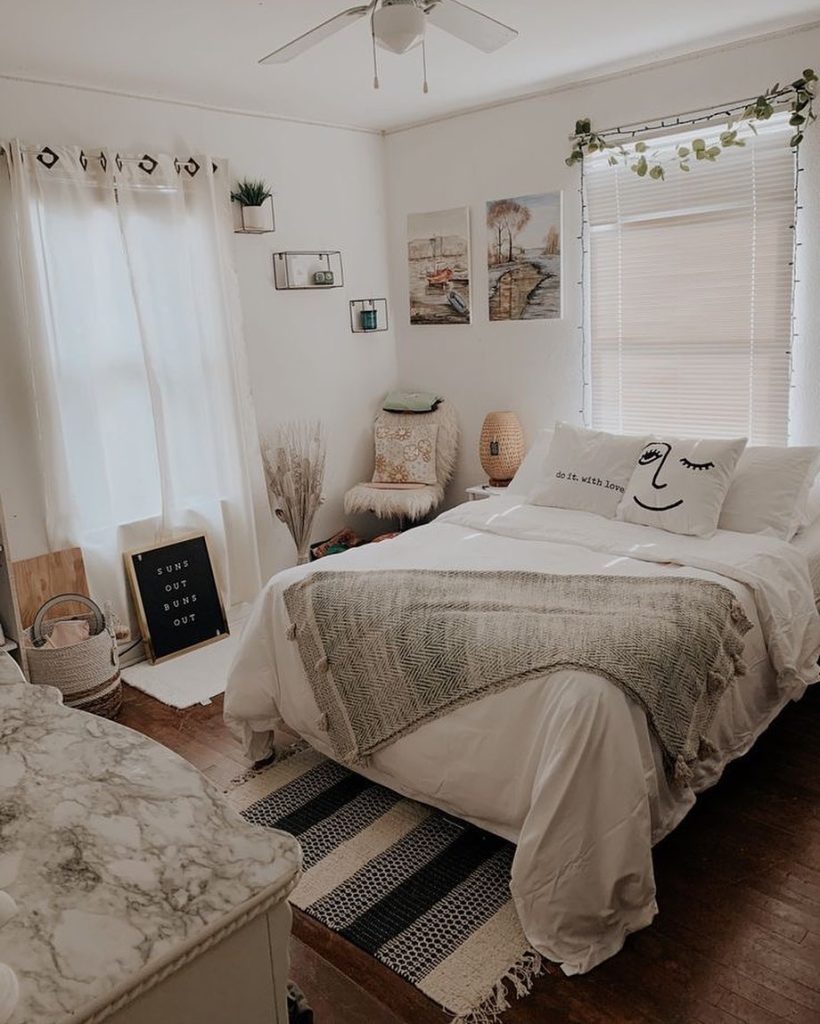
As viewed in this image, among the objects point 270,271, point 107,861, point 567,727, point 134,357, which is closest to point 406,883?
point 567,727

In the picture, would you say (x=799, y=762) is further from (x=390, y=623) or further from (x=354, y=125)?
(x=354, y=125)

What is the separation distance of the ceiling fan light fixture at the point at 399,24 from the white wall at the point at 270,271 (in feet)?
5.99

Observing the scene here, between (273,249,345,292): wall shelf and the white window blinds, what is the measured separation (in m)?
1.37

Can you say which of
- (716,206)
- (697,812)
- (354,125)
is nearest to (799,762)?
(697,812)

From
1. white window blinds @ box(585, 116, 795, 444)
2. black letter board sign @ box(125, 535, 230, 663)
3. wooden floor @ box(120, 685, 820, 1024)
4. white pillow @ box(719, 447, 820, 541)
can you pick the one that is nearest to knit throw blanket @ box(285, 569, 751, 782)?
wooden floor @ box(120, 685, 820, 1024)

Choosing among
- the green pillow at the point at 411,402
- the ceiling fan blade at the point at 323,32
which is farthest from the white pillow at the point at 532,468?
the ceiling fan blade at the point at 323,32

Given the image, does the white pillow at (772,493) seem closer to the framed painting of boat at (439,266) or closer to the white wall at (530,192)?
the white wall at (530,192)

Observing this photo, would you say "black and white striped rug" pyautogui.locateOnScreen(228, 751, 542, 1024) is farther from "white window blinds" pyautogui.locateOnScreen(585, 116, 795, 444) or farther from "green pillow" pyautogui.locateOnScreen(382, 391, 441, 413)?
"green pillow" pyautogui.locateOnScreen(382, 391, 441, 413)

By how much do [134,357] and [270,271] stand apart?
931 millimetres

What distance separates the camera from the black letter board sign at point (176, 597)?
395 centimetres

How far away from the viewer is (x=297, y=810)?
8.98ft

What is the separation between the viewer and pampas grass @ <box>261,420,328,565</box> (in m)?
Answer: 4.45

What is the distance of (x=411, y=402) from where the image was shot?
4.89m

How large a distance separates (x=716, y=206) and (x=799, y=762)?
2.34m
